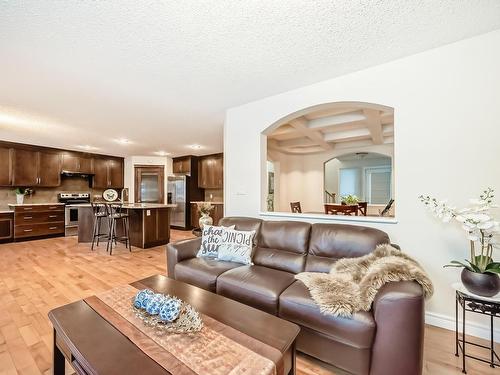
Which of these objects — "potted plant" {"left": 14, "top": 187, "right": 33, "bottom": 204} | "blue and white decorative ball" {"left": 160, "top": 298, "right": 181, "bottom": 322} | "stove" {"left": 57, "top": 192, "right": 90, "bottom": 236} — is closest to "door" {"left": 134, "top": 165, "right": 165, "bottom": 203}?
"stove" {"left": 57, "top": 192, "right": 90, "bottom": 236}

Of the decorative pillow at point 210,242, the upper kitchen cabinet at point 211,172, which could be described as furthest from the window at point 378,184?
the decorative pillow at point 210,242

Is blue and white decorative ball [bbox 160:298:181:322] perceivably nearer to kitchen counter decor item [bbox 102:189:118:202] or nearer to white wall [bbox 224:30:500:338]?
white wall [bbox 224:30:500:338]

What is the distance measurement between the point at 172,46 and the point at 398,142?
233cm

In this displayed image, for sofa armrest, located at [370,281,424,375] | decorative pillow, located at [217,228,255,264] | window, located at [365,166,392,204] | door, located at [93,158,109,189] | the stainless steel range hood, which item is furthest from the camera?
window, located at [365,166,392,204]

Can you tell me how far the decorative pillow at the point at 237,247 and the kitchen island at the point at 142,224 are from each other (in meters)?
2.89

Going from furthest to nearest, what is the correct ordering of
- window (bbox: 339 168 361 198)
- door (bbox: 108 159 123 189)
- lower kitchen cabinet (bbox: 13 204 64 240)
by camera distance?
window (bbox: 339 168 361 198), door (bbox: 108 159 123 189), lower kitchen cabinet (bbox: 13 204 64 240)

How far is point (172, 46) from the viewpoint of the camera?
2.01 m

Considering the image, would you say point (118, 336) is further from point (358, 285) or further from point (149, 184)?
point (149, 184)

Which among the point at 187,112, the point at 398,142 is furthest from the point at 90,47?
the point at 398,142

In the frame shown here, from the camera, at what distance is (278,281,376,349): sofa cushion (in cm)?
137

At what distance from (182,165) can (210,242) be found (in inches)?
224

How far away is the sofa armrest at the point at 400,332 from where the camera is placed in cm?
128

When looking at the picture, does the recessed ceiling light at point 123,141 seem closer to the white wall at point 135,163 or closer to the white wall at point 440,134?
the white wall at point 135,163

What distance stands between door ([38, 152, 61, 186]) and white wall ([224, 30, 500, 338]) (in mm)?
7388
